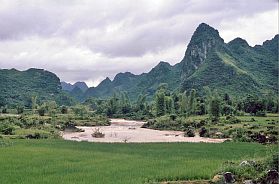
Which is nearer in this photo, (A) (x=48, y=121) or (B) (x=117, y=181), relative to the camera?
(B) (x=117, y=181)

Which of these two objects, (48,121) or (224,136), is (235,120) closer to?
(224,136)

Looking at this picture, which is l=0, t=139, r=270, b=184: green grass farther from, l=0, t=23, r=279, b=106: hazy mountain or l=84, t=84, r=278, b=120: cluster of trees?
l=0, t=23, r=279, b=106: hazy mountain

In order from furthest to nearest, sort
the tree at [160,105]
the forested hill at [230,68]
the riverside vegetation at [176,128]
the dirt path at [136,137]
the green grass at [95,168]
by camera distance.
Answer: the forested hill at [230,68], the tree at [160,105], the dirt path at [136,137], the riverside vegetation at [176,128], the green grass at [95,168]

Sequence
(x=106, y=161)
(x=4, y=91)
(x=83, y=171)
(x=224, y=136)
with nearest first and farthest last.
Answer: (x=83, y=171) < (x=106, y=161) < (x=224, y=136) < (x=4, y=91)

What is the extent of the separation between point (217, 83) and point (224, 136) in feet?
337

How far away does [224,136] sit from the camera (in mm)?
48469

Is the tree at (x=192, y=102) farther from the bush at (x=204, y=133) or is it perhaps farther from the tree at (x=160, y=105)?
the bush at (x=204, y=133)

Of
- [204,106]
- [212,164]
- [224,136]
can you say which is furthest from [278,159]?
[204,106]

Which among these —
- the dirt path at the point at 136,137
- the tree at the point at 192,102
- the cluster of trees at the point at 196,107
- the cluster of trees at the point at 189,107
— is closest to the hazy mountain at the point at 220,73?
the cluster of trees at the point at 189,107

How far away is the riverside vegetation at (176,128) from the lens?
16156mm

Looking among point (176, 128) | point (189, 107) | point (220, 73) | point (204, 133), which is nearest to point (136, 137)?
point (204, 133)

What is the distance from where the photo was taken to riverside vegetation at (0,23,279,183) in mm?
16156

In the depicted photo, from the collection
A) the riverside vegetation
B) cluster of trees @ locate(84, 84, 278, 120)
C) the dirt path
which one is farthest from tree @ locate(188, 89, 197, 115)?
the dirt path

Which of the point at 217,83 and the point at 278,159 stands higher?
the point at 217,83
